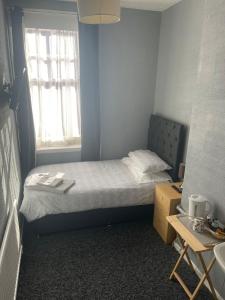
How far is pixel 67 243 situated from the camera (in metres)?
2.61

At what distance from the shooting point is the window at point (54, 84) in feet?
10.3

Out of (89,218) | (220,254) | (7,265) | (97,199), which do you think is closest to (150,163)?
(97,199)

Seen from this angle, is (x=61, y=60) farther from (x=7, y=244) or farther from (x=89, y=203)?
(x=7, y=244)

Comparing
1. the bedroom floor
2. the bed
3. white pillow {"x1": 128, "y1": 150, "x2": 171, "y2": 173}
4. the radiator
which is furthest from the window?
the radiator

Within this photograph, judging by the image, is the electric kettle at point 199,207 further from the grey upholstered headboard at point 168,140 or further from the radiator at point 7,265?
the radiator at point 7,265

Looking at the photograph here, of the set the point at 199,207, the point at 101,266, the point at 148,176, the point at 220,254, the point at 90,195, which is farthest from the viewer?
the point at 148,176

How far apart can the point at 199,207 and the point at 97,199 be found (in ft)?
3.88

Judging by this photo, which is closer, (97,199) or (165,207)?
(165,207)

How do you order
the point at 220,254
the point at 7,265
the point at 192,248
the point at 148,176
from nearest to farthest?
the point at 220,254 < the point at 7,265 < the point at 192,248 < the point at 148,176

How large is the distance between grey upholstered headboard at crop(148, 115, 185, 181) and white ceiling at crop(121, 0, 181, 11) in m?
1.43

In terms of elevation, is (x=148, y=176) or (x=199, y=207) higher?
(x=199, y=207)

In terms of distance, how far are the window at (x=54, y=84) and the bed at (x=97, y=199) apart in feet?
1.91

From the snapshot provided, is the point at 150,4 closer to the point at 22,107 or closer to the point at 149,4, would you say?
the point at 149,4

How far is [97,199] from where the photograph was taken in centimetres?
272
